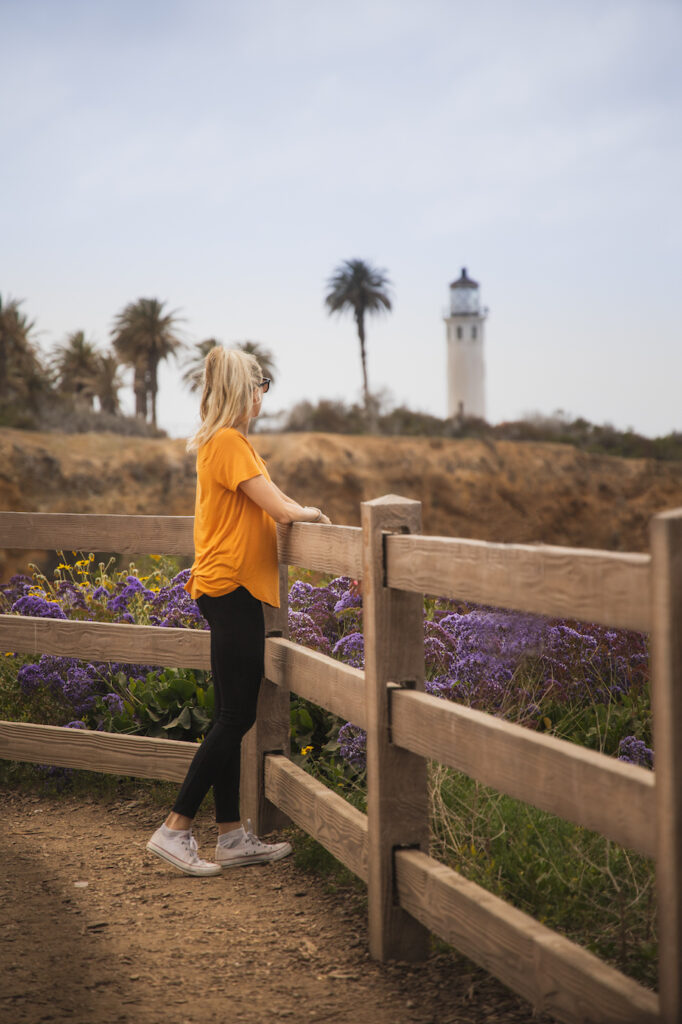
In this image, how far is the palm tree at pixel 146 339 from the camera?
4788 cm

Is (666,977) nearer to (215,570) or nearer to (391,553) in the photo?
(391,553)

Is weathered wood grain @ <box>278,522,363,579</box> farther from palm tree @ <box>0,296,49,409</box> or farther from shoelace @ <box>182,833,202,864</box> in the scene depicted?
palm tree @ <box>0,296,49,409</box>

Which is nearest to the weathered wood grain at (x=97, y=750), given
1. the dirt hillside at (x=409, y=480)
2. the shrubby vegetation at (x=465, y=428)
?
the dirt hillside at (x=409, y=480)

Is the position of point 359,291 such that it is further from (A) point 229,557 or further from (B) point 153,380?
(A) point 229,557

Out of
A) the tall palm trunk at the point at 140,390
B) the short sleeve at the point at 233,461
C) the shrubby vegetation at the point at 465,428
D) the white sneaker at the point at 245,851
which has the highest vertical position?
the tall palm trunk at the point at 140,390

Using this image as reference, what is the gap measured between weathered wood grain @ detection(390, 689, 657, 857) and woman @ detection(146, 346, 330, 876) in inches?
36.6

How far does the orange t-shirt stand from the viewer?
3.75 meters

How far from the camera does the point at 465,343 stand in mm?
68938

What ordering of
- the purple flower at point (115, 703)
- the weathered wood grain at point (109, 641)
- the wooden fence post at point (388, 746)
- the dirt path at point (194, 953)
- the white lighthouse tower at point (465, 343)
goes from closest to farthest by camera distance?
the dirt path at point (194, 953) < the wooden fence post at point (388, 746) < the weathered wood grain at point (109, 641) < the purple flower at point (115, 703) < the white lighthouse tower at point (465, 343)

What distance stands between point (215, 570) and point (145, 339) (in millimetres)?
45840

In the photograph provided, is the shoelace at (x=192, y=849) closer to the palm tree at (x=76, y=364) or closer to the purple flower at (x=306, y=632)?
the purple flower at (x=306, y=632)

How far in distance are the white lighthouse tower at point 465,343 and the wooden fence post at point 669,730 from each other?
221 ft

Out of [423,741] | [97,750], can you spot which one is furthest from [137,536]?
[423,741]

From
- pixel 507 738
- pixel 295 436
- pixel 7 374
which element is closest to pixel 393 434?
pixel 295 436
